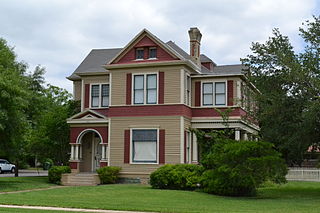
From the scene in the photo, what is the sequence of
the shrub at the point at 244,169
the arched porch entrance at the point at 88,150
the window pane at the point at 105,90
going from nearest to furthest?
the shrub at the point at 244,169 → the arched porch entrance at the point at 88,150 → the window pane at the point at 105,90

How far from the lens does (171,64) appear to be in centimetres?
2933

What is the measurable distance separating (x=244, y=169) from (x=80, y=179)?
39.2ft

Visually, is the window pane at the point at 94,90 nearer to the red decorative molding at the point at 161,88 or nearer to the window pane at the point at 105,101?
the window pane at the point at 105,101

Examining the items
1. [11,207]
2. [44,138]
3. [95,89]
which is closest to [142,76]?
[95,89]

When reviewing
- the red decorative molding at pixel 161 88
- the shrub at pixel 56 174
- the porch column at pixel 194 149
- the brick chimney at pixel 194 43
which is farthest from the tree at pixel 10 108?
the brick chimney at pixel 194 43

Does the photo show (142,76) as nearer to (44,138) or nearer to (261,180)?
(44,138)

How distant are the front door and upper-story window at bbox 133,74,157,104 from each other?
4718 millimetres

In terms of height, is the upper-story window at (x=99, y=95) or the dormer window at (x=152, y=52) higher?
the dormer window at (x=152, y=52)

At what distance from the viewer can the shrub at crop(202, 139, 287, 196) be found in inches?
861

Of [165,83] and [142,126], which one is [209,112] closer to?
[165,83]

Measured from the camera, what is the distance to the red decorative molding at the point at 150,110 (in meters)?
29.1

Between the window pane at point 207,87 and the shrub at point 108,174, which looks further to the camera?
the window pane at point 207,87

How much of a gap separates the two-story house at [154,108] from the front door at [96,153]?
1.07m

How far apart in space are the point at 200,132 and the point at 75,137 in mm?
8469
